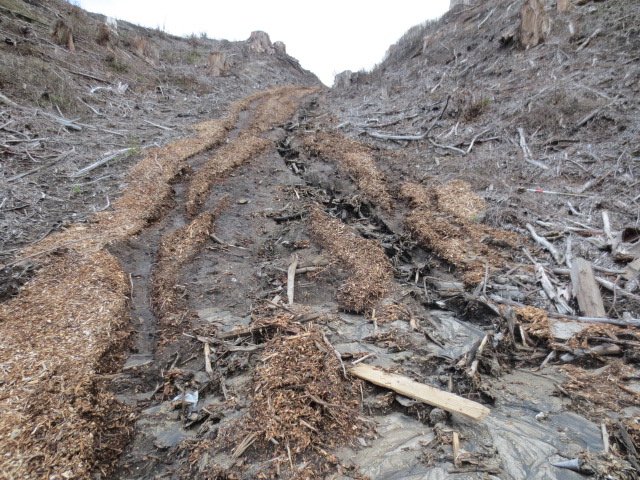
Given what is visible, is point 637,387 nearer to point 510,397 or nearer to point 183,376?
point 510,397

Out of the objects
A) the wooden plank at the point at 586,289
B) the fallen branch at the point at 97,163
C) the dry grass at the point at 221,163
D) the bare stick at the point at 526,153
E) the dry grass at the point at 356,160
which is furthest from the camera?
the bare stick at the point at 526,153

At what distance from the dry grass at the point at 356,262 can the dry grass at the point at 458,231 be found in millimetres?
790

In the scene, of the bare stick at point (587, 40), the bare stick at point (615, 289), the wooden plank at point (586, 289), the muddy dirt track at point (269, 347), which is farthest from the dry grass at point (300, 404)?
the bare stick at point (587, 40)

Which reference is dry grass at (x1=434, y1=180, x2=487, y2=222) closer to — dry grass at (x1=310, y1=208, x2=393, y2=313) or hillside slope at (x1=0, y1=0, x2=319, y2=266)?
dry grass at (x1=310, y1=208, x2=393, y2=313)

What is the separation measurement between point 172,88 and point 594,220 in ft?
44.9

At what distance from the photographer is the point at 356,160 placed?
787 cm

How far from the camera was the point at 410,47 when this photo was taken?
1828 centimetres

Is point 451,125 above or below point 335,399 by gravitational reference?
above

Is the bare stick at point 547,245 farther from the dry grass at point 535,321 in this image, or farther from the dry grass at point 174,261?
the dry grass at point 174,261

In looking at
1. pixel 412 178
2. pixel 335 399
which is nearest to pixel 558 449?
pixel 335 399

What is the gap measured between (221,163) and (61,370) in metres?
5.30

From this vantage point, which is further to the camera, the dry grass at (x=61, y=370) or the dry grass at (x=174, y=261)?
the dry grass at (x=174, y=261)

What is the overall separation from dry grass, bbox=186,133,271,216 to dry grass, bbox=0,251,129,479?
2.25 metres

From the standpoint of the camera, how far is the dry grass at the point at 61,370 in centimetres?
228
